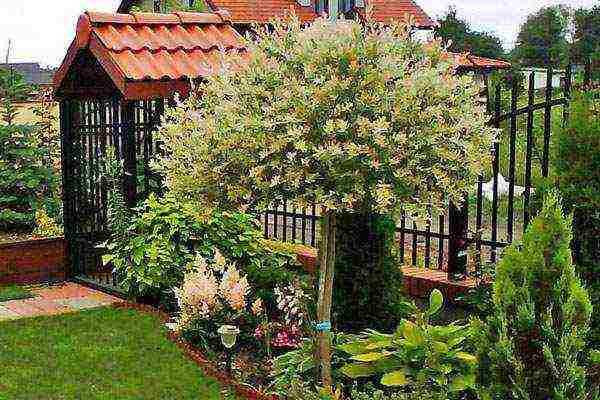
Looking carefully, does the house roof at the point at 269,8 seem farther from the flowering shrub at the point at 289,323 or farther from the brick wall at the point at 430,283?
the flowering shrub at the point at 289,323

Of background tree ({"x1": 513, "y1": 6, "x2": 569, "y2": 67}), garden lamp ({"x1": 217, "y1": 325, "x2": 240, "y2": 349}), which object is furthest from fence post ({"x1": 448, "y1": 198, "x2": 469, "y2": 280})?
background tree ({"x1": 513, "y1": 6, "x2": 569, "y2": 67})

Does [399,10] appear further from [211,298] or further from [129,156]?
[211,298]

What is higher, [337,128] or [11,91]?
[11,91]

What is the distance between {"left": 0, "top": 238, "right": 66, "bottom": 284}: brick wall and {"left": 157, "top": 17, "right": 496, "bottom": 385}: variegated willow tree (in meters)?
4.20

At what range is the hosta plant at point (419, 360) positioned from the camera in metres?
5.30

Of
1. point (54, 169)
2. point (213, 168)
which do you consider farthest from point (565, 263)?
point (54, 169)

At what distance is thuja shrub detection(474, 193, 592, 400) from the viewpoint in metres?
4.43

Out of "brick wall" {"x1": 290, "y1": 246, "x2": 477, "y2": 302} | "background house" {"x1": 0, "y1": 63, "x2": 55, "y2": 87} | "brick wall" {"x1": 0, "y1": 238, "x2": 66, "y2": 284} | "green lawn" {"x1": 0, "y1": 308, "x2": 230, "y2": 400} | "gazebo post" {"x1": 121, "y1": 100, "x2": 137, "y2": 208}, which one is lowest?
"green lawn" {"x1": 0, "y1": 308, "x2": 230, "y2": 400}

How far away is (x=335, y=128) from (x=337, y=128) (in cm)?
1

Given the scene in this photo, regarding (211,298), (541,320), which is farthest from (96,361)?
(541,320)

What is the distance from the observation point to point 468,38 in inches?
1674

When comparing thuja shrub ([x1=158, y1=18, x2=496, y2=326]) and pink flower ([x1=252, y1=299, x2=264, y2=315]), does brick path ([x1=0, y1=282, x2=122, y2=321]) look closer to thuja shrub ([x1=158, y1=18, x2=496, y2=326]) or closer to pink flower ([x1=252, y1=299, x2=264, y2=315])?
pink flower ([x1=252, y1=299, x2=264, y2=315])

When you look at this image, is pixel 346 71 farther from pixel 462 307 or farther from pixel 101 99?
pixel 101 99

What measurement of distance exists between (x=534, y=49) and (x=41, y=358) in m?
36.8
